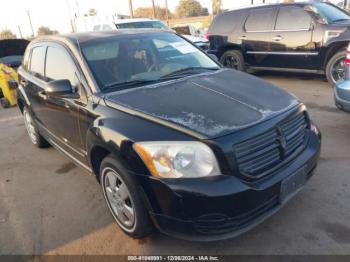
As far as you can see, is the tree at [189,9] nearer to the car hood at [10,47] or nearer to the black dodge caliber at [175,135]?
the car hood at [10,47]

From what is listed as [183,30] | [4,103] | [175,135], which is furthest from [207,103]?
[183,30]

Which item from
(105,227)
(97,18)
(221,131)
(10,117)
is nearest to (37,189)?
(105,227)

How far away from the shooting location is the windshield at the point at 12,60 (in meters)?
9.27

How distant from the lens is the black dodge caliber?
7.22 feet

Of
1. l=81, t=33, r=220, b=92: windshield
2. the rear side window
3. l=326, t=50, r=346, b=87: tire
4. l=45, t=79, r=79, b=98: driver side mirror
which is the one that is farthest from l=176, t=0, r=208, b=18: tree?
l=45, t=79, r=79, b=98: driver side mirror

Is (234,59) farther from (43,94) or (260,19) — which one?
(43,94)

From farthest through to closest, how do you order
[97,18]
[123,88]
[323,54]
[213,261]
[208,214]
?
[97,18] → [323,54] → [123,88] → [213,261] → [208,214]

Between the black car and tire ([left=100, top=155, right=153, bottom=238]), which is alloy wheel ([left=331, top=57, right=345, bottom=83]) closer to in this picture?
the black car

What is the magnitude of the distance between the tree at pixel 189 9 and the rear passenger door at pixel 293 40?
6974 centimetres

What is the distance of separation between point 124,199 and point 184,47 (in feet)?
6.75

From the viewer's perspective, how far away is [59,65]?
140 inches

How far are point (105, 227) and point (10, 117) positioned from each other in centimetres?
554

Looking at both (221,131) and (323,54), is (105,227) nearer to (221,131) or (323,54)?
(221,131)

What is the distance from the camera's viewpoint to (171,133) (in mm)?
2287
